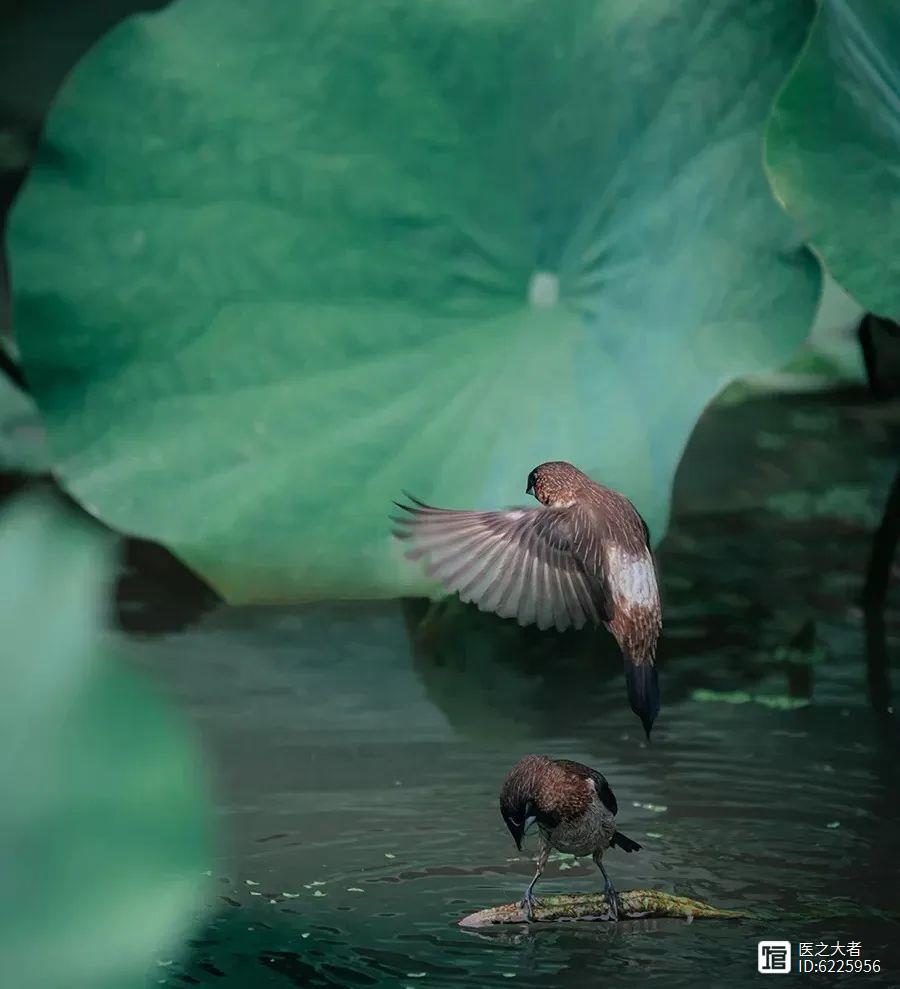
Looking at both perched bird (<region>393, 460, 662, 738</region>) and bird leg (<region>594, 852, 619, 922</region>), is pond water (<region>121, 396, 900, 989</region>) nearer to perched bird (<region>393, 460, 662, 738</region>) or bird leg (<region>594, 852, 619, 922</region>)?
bird leg (<region>594, 852, 619, 922</region>)

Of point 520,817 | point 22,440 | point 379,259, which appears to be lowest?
point 520,817

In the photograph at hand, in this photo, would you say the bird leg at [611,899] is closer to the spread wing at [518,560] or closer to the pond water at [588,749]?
the pond water at [588,749]

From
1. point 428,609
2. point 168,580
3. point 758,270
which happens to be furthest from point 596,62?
point 168,580

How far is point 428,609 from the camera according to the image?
2451mm

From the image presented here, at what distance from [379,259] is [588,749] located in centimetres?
81

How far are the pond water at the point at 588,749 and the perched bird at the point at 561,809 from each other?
8 centimetres

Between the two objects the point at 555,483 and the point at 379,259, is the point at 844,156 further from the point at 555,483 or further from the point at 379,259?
the point at 555,483

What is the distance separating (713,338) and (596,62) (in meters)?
0.44

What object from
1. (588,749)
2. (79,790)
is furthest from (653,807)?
(79,790)

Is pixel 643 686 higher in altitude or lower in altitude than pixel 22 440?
lower

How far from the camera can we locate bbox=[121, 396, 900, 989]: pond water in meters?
1.40

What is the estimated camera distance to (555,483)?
4.99ft
